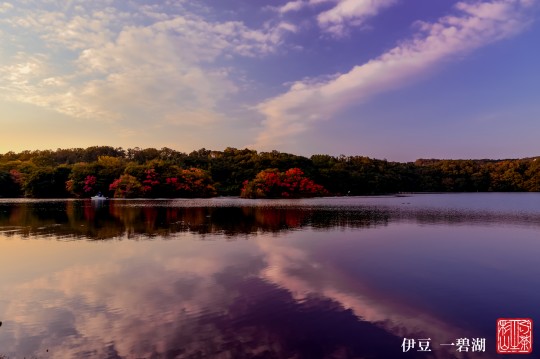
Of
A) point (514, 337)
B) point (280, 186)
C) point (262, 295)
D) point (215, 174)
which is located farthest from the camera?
point (215, 174)

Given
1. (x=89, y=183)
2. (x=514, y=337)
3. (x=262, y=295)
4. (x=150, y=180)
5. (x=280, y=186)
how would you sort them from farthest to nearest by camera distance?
(x=280, y=186) < (x=150, y=180) < (x=89, y=183) < (x=262, y=295) < (x=514, y=337)

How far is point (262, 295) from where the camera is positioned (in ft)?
35.6

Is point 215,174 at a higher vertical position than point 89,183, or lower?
higher

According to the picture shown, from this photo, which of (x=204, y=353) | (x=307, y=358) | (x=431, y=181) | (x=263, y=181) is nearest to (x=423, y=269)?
(x=307, y=358)

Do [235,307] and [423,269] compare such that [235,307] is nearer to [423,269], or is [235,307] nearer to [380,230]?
[423,269]

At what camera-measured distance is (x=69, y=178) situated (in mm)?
77625

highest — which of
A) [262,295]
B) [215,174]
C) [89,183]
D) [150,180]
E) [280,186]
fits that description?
[215,174]

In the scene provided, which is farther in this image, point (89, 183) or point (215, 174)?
→ point (215, 174)

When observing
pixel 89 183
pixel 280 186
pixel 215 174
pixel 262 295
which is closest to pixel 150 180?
pixel 89 183

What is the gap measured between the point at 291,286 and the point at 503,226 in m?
22.2

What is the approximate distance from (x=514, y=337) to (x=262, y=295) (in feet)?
19.3

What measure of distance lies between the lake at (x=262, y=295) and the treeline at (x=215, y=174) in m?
55.9

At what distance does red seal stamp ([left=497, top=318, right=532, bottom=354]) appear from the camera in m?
7.41

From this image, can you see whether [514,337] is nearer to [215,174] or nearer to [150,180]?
[150,180]
